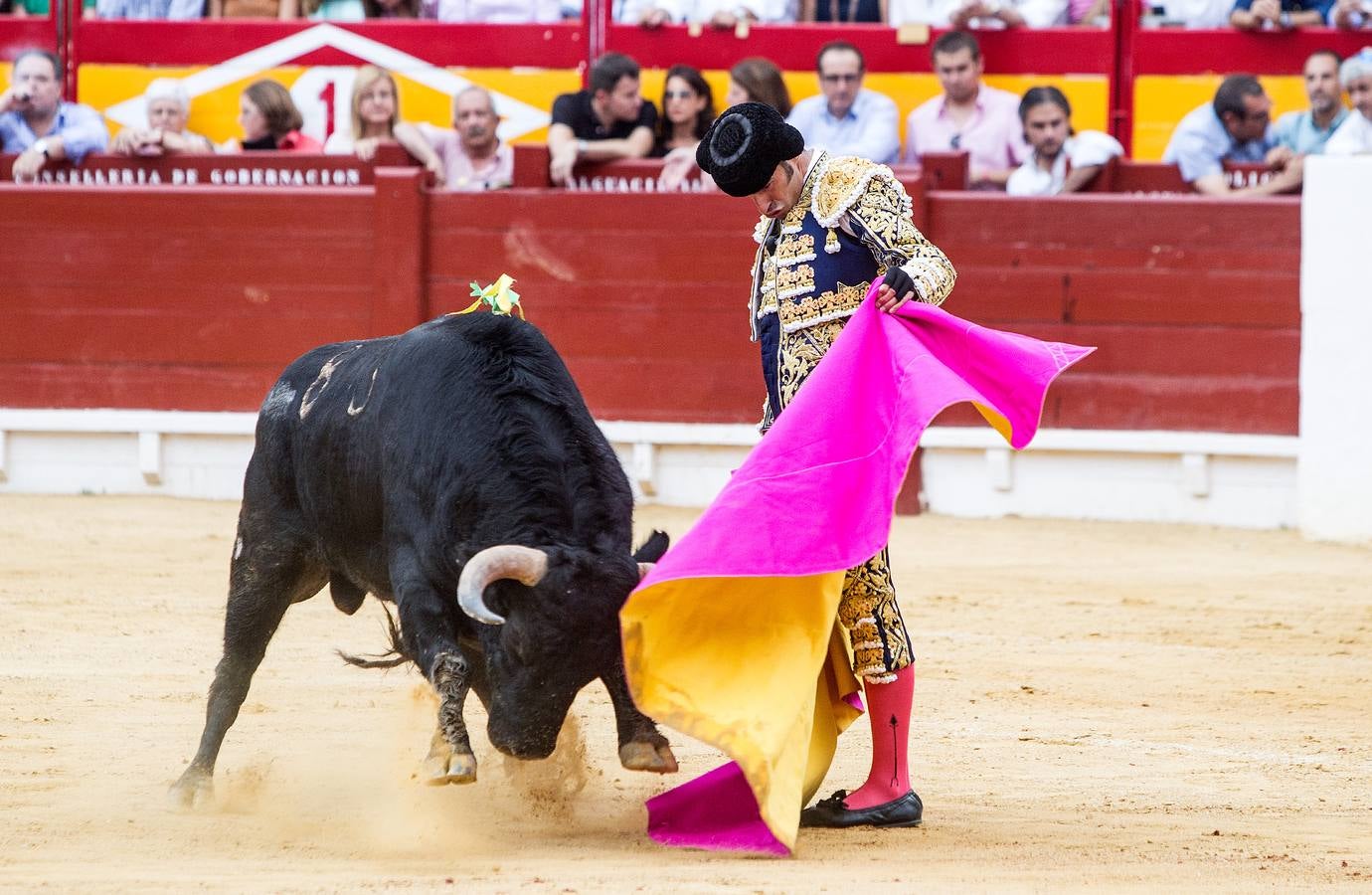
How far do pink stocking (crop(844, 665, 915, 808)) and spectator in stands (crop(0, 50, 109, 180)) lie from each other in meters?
5.36

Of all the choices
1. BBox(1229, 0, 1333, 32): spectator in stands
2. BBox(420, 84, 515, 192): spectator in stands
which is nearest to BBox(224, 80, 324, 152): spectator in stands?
BBox(420, 84, 515, 192): spectator in stands

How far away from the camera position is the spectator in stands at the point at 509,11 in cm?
815

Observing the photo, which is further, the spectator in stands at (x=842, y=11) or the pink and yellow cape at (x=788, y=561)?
the spectator in stands at (x=842, y=11)

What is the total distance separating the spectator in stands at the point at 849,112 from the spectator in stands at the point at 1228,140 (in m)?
1.06

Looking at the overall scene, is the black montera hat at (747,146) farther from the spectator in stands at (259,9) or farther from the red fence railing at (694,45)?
the spectator in stands at (259,9)

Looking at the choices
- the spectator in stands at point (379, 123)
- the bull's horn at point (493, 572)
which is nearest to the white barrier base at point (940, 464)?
the spectator in stands at point (379, 123)

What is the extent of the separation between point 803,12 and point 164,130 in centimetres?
267

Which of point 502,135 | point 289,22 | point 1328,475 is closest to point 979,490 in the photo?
point 1328,475

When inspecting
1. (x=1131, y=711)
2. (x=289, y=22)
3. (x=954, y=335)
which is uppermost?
(x=289, y=22)

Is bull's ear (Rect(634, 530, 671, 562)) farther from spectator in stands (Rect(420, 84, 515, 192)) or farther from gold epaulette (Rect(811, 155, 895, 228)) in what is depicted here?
spectator in stands (Rect(420, 84, 515, 192))

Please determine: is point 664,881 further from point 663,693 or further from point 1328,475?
point 1328,475

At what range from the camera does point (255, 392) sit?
749 centimetres

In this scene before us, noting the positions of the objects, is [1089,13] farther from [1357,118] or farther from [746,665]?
[746,665]

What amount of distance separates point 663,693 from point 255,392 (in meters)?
4.86
